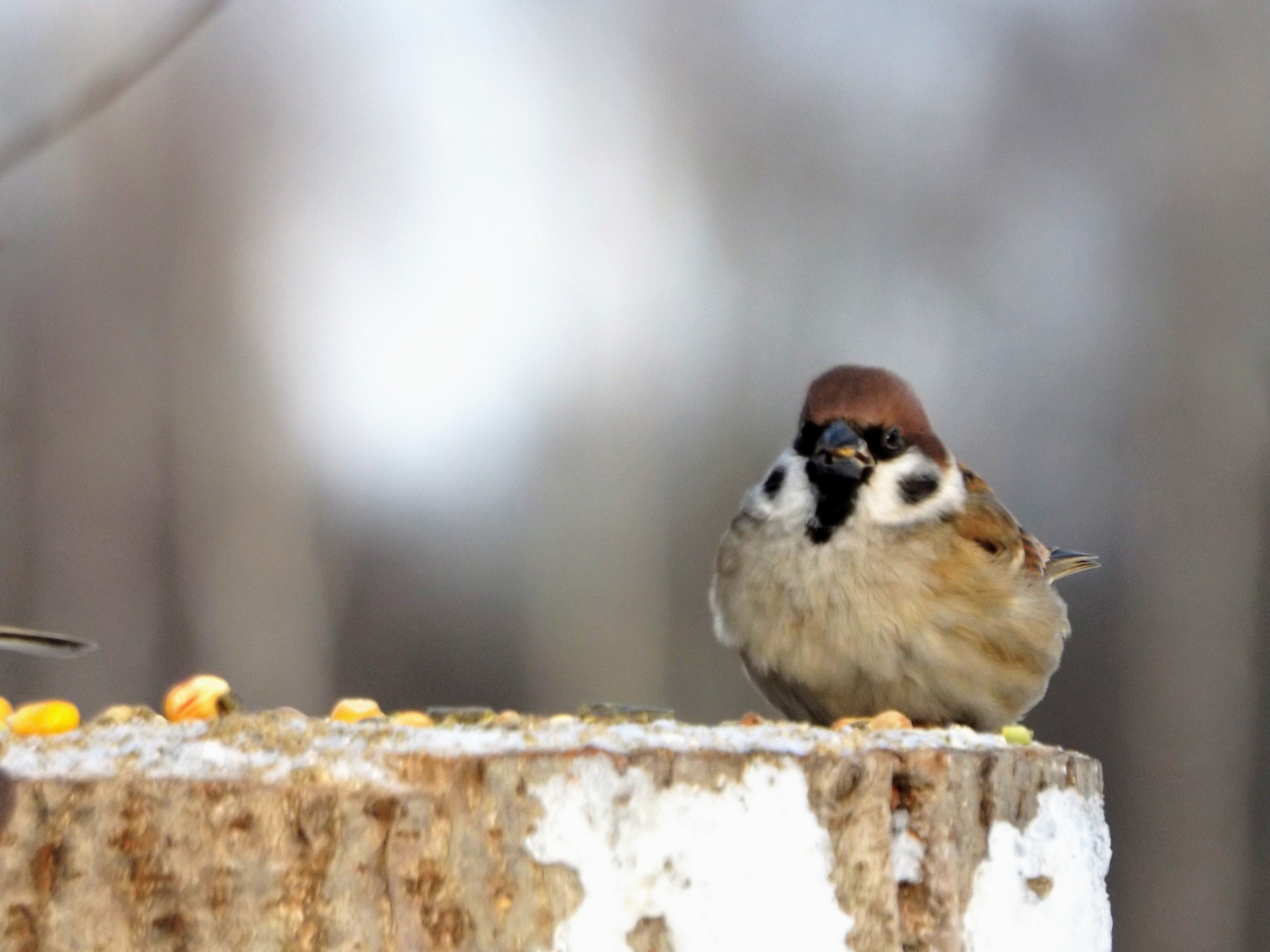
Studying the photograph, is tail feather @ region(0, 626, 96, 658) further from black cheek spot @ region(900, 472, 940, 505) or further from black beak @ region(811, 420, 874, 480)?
black cheek spot @ region(900, 472, 940, 505)

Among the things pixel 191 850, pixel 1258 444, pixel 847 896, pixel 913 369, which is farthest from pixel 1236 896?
pixel 191 850

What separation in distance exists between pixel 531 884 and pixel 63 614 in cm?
367

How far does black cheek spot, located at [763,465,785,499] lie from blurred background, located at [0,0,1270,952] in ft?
7.63

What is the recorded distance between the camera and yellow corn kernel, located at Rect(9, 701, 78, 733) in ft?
3.78

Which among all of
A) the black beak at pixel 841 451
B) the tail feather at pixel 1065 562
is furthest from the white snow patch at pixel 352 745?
the tail feather at pixel 1065 562

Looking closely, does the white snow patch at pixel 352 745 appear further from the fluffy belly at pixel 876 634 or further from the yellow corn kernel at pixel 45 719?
the fluffy belly at pixel 876 634

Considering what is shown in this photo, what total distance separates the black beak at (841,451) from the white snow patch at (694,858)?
0.92 meters

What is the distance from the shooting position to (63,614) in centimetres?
424

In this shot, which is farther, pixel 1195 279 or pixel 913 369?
pixel 1195 279

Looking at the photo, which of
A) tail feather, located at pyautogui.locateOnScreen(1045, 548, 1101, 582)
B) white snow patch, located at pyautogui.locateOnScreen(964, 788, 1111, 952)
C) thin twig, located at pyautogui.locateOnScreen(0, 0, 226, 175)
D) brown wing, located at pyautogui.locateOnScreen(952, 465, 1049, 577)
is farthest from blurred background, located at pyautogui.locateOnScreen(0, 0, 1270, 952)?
white snow patch, located at pyautogui.locateOnScreen(964, 788, 1111, 952)

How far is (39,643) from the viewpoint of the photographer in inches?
58.1

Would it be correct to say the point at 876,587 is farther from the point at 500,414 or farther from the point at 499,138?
the point at 499,138

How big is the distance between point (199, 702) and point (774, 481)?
0.92 metres

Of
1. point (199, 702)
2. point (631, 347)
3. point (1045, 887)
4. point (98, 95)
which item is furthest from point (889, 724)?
point (631, 347)
